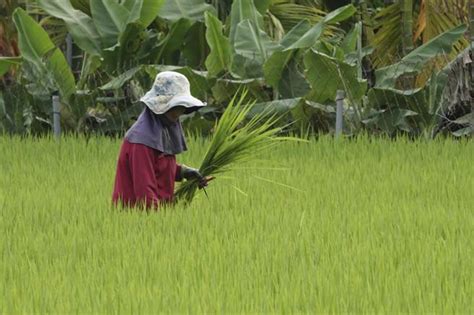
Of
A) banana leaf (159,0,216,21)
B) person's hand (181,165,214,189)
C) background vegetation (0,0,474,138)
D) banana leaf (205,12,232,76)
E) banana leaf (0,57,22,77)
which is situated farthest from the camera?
banana leaf (159,0,216,21)

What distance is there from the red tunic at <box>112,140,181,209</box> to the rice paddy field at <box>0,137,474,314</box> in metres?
0.09

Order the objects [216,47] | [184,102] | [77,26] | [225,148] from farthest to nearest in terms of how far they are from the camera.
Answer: [77,26] → [216,47] → [225,148] → [184,102]

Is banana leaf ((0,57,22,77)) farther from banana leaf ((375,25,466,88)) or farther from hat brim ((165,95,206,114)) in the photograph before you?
hat brim ((165,95,206,114))

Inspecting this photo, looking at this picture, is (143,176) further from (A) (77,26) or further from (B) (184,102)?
(A) (77,26)

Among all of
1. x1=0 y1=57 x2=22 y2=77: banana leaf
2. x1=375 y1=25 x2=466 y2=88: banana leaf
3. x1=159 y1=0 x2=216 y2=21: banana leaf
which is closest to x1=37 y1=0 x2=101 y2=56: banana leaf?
x1=0 y1=57 x2=22 y2=77: banana leaf

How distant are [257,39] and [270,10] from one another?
2165 mm

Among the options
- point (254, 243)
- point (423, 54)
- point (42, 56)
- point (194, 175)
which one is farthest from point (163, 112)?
point (42, 56)

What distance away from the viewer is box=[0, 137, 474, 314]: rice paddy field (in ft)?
12.5

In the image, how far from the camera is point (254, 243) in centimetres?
485

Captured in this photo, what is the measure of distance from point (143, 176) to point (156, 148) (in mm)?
133

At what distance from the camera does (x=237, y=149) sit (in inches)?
224

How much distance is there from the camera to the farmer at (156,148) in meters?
5.27

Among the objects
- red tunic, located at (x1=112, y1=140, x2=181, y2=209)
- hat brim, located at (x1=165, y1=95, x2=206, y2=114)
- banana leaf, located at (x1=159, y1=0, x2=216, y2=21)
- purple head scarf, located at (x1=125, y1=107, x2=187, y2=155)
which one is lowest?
red tunic, located at (x1=112, y1=140, x2=181, y2=209)

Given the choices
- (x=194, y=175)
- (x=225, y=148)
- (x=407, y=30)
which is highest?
(x=407, y=30)
